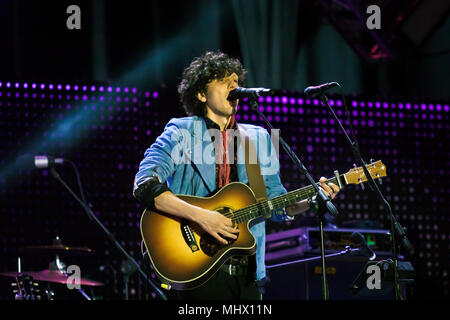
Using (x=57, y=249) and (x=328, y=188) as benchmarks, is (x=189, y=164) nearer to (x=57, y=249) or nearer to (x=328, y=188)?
(x=328, y=188)

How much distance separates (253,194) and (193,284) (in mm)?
694

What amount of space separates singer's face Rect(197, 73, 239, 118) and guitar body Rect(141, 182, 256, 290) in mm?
538

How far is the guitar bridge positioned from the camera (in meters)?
3.70

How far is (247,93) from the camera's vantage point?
374 cm

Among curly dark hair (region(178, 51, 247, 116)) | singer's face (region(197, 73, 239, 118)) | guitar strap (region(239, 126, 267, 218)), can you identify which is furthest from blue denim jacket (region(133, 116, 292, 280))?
curly dark hair (region(178, 51, 247, 116))

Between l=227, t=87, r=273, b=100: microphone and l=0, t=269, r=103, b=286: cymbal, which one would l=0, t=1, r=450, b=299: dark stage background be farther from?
l=227, t=87, r=273, b=100: microphone

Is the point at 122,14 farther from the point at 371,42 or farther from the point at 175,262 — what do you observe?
the point at 175,262

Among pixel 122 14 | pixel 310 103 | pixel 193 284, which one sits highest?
pixel 122 14

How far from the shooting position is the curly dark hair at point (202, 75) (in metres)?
4.24

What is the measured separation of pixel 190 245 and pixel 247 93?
976 millimetres

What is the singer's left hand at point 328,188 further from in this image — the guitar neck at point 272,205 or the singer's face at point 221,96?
the singer's face at point 221,96

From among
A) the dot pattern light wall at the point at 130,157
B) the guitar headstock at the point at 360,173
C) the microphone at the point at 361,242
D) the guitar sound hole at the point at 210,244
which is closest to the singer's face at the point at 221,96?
the guitar sound hole at the point at 210,244
